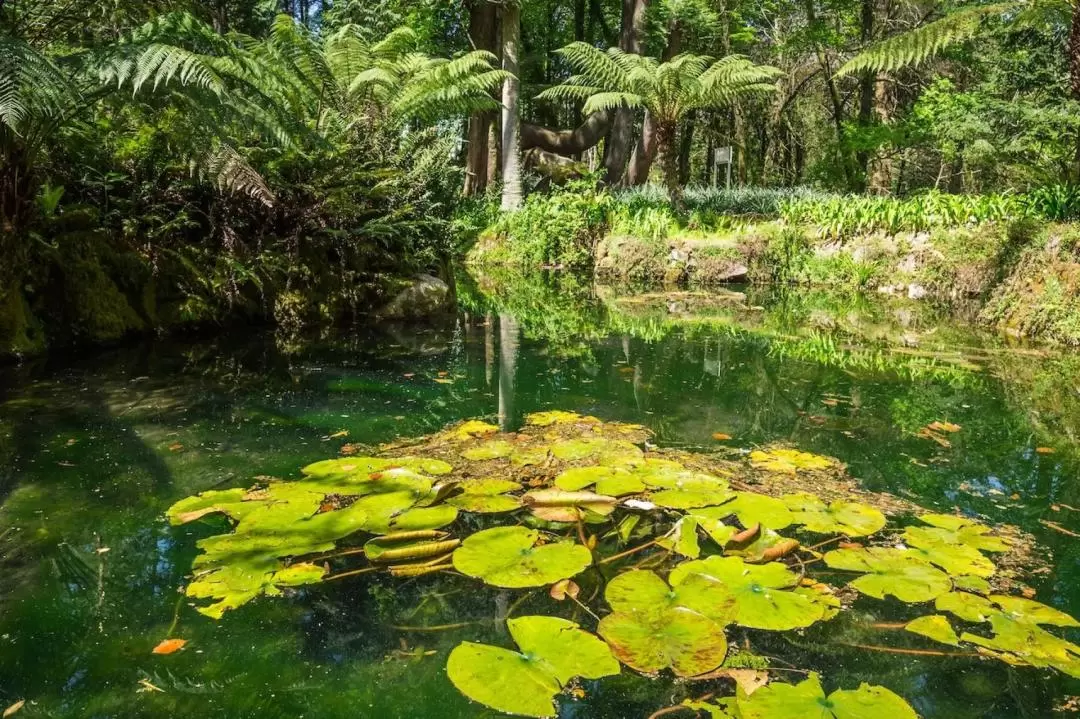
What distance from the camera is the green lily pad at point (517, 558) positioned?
1784 mm

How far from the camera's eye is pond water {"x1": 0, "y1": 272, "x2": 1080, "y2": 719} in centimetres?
145

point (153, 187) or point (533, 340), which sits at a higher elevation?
point (153, 187)

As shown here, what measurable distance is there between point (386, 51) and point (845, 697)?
9263 millimetres

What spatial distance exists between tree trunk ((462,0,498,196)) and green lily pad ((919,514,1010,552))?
36.0ft

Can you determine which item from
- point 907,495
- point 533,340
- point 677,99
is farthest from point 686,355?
point 677,99

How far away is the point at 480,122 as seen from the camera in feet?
43.2

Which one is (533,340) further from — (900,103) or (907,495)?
(900,103)

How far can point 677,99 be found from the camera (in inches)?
393

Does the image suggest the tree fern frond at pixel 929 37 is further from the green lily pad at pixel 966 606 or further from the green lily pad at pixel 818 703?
the green lily pad at pixel 818 703

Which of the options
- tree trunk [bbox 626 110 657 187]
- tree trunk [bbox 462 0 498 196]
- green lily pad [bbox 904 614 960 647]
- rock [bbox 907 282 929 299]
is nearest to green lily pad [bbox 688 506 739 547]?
green lily pad [bbox 904 614 960 647]

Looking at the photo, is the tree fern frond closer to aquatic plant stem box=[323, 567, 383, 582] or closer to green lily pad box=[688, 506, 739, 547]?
green lily pad box=[688, 506, 739, 547]

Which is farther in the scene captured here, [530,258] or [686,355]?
[530,258]

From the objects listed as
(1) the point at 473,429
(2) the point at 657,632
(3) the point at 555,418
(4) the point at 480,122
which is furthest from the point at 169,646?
(4) the point at 480,122

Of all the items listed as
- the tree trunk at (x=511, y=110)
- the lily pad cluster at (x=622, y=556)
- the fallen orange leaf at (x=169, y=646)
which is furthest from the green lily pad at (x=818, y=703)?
the tree trunk at (x=511, y=110)
